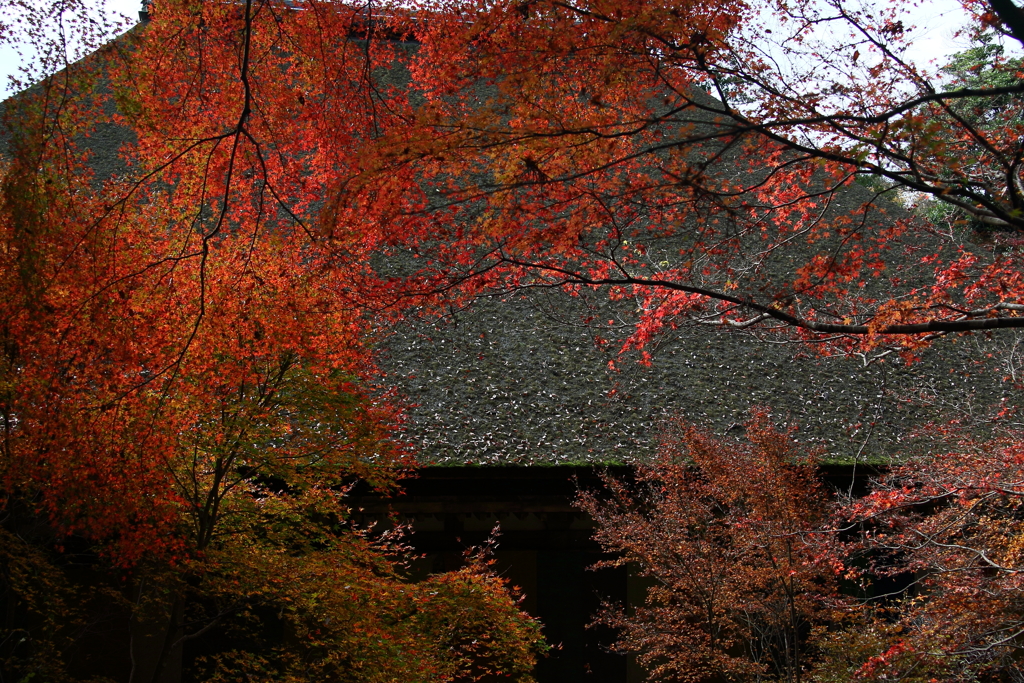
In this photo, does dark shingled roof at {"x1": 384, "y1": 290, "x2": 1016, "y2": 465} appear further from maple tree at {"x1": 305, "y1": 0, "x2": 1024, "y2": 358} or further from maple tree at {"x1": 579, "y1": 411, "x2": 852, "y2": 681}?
maple tree at {"x1": 305, "y1": 0, "x2": 1024, "y2": 358}

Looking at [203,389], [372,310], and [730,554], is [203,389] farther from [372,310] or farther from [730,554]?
[730,554]

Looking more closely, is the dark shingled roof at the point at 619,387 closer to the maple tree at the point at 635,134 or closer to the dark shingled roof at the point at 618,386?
the dark shingled roof at the point at 618,386

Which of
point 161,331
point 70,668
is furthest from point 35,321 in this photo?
point 70,668

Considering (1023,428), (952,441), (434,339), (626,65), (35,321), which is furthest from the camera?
(434,339)

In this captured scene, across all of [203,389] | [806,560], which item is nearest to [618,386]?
[806,560]

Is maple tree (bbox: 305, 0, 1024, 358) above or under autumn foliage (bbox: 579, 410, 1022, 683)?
above

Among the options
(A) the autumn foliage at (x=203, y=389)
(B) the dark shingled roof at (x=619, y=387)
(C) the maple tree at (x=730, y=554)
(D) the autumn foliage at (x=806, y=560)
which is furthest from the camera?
(B) the dark shingled roof at (x=619, y=387)

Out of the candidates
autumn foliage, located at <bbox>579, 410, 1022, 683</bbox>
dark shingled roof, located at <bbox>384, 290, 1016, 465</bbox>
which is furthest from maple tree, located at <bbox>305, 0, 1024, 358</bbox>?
dark shingled roof, located at <bbox>384, 290, 1016, 465</bbox>

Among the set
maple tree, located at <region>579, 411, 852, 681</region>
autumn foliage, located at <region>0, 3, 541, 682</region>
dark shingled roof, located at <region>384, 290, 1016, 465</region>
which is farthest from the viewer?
dark shingled roof, located at <region>384, 290, 1016, 465</region>

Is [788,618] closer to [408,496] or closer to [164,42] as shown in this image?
[408,496]

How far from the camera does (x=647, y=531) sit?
22.8 ft

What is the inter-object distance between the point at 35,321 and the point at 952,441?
796 centimetres

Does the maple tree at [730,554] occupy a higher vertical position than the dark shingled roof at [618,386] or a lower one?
lower

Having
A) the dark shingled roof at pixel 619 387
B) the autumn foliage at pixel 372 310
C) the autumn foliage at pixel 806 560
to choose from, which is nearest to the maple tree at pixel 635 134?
the autumn foliage at pixel 372 310
